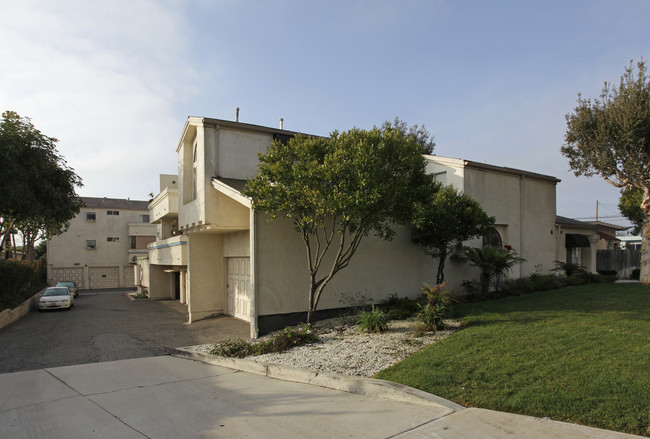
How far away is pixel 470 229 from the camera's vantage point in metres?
12.6

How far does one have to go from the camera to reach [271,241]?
37.4ft

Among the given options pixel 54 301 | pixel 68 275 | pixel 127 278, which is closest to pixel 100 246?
pixel 68 275

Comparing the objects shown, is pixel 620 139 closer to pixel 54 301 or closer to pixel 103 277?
pixel 54 301

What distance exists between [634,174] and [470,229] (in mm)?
8526

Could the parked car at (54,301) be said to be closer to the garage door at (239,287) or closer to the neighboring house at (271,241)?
the neighboring house at (271,241)

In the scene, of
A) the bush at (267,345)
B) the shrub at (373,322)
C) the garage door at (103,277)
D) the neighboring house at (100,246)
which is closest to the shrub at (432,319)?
the shrub at (373,322)

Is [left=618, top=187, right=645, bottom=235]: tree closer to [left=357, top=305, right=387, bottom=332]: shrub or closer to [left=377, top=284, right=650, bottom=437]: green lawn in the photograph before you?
[left=377, top=284, right=650, bottom=437]: green lawn

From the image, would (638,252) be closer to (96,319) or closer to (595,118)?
(595,118)

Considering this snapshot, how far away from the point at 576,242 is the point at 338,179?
1702 cm

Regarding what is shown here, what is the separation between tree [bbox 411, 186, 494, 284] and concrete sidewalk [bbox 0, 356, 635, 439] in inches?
247

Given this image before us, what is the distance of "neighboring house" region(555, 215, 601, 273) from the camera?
20594 millimetres

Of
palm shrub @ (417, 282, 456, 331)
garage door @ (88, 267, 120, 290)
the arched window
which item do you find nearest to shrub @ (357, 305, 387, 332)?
palm shrub @ (417, 282, 456, 331)

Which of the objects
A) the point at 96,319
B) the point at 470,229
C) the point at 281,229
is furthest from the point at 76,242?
the point at 470,229

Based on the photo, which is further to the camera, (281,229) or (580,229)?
(580,229)
